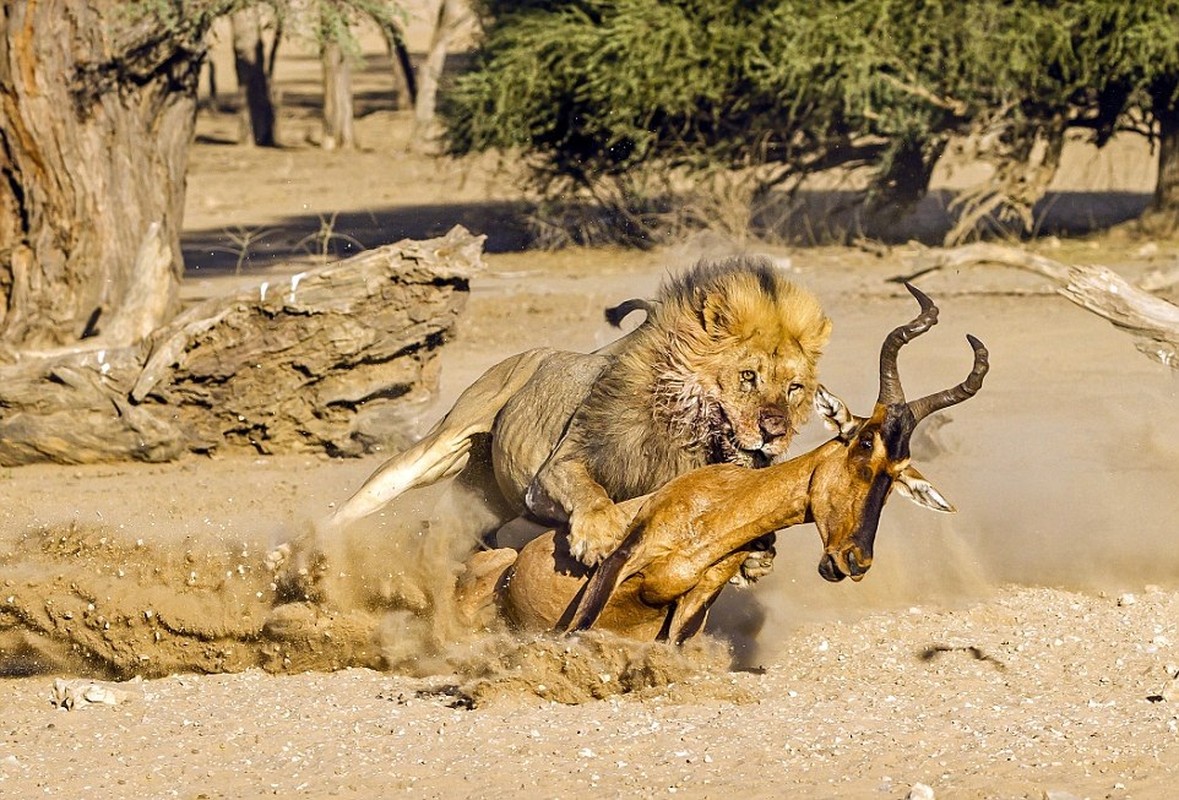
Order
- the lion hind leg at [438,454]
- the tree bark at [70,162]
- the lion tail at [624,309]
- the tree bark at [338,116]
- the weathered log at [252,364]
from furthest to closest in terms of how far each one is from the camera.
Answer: the tree bark at [338,116] < the tree bark at [70,162] < the weathered log at [252,364] < the lion hind leg at [438,454] < the lion tail at [624,309]

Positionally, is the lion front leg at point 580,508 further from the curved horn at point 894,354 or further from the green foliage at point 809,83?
the green foliage at point 809,83

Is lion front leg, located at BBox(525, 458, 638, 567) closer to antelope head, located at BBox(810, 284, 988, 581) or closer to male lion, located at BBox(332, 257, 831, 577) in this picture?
male lion, located at BBox(332, 257, 831, 577)

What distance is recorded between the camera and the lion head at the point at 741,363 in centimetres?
566

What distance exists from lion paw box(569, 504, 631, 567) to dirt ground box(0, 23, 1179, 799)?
0.26 m

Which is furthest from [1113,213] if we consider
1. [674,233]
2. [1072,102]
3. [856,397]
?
[856,397]

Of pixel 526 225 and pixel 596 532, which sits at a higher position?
pixel 596 532

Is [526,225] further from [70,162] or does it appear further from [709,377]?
[709,377]

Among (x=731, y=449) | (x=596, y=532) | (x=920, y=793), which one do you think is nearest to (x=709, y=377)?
(x=731, y=449)

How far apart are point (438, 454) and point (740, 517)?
205 cm

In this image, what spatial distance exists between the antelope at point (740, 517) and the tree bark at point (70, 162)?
6858mm

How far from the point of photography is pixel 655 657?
5.60 metres

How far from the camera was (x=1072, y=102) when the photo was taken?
18.0 m

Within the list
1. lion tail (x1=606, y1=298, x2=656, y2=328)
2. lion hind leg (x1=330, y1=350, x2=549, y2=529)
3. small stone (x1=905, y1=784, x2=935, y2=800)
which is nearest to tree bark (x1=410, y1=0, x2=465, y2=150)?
lion hind leg (x1=330, y1=350, x2=549, y2=529)

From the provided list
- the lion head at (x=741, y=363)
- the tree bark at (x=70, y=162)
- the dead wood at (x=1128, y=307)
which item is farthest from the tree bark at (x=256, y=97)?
the lion head at (x=741, y=363)
